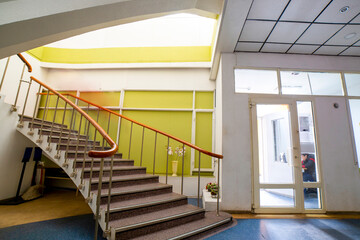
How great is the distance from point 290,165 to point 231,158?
112 centimetres

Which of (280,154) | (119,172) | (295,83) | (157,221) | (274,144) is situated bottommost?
(157,221)

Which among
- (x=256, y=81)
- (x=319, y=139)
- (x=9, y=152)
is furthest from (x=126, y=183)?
(x=319, y=139)

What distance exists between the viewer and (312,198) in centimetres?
295

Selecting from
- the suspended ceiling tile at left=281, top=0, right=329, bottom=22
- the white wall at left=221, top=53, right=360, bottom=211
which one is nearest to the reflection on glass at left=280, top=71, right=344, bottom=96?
the white wall at left=221, top=53, right=360, bottom=211

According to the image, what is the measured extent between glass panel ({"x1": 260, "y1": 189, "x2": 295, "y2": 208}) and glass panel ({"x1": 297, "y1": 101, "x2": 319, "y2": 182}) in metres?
0.44

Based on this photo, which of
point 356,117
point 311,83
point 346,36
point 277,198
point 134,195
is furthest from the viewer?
point 311,83

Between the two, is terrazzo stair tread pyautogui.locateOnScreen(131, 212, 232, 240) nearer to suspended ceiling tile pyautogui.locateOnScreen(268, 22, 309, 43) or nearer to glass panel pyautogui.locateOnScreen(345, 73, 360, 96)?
suspended ceiling tile pyautogui.locateOnScreen(268, 22, 309, 43)

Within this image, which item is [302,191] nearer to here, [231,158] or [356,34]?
[231,158]

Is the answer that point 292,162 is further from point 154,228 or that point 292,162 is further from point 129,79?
point 129,79

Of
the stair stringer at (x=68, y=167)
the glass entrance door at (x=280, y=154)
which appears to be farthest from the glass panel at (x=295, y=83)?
the stair stringer at (x=68, y=167)

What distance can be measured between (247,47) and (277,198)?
9.89 feet

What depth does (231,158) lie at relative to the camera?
2.99 meters

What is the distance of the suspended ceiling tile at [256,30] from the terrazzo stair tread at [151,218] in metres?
3.11

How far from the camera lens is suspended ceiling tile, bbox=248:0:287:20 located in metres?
2.27
